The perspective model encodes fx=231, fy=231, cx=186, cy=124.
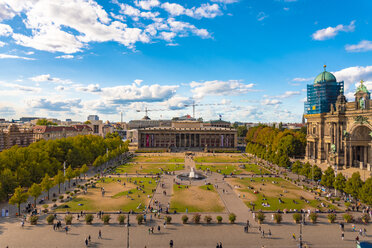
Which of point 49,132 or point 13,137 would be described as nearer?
point 13,137

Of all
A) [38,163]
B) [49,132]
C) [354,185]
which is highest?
[49,132]

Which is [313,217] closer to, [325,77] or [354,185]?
[354,185]

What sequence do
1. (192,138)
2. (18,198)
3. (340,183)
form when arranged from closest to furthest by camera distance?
1. (18,198)
2. (340,183)
3. (192,138)

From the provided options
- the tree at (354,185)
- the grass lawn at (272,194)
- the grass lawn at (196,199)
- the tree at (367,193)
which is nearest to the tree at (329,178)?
the grass lawn at (272,194)

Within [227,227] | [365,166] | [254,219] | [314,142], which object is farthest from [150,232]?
[314,142]

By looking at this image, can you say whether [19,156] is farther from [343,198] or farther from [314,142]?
[314,142]

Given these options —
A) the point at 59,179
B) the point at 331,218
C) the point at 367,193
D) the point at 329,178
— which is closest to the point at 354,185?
the point at 367,193
